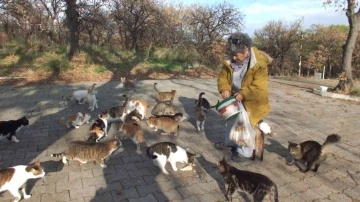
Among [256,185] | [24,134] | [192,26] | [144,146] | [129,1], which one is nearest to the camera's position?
[256,185]

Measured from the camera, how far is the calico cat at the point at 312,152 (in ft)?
13.6

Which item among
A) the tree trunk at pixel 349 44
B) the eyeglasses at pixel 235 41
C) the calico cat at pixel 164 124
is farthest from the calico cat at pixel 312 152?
the tree trunk at pixel 349 44

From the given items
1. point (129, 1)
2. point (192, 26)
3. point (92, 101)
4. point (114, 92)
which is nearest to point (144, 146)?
point (92, 101)

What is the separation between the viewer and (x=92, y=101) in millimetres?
7621

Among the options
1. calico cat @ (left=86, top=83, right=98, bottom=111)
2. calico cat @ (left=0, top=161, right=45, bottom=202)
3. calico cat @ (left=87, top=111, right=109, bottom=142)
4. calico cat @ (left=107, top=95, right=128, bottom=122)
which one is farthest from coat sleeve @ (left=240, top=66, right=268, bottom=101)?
calico cat @ (left=86, top=83, right=98, bottom=111)

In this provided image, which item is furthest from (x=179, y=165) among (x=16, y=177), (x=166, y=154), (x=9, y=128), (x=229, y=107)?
(x=9, y=128)

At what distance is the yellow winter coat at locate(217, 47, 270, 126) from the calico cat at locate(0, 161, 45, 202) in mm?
2960

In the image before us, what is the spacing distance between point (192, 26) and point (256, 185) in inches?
913

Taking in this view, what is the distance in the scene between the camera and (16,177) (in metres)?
3.37

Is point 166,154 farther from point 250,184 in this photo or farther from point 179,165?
point 250,184

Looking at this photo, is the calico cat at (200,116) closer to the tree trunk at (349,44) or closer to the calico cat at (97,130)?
the calico cat at (97,130)

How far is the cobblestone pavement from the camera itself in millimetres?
3709

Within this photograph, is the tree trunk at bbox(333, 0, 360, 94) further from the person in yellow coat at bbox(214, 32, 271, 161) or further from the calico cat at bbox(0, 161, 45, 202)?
the calico cat at bbox(0, 161, 45, 202)

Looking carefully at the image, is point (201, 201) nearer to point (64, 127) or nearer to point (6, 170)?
point (6, 170)
